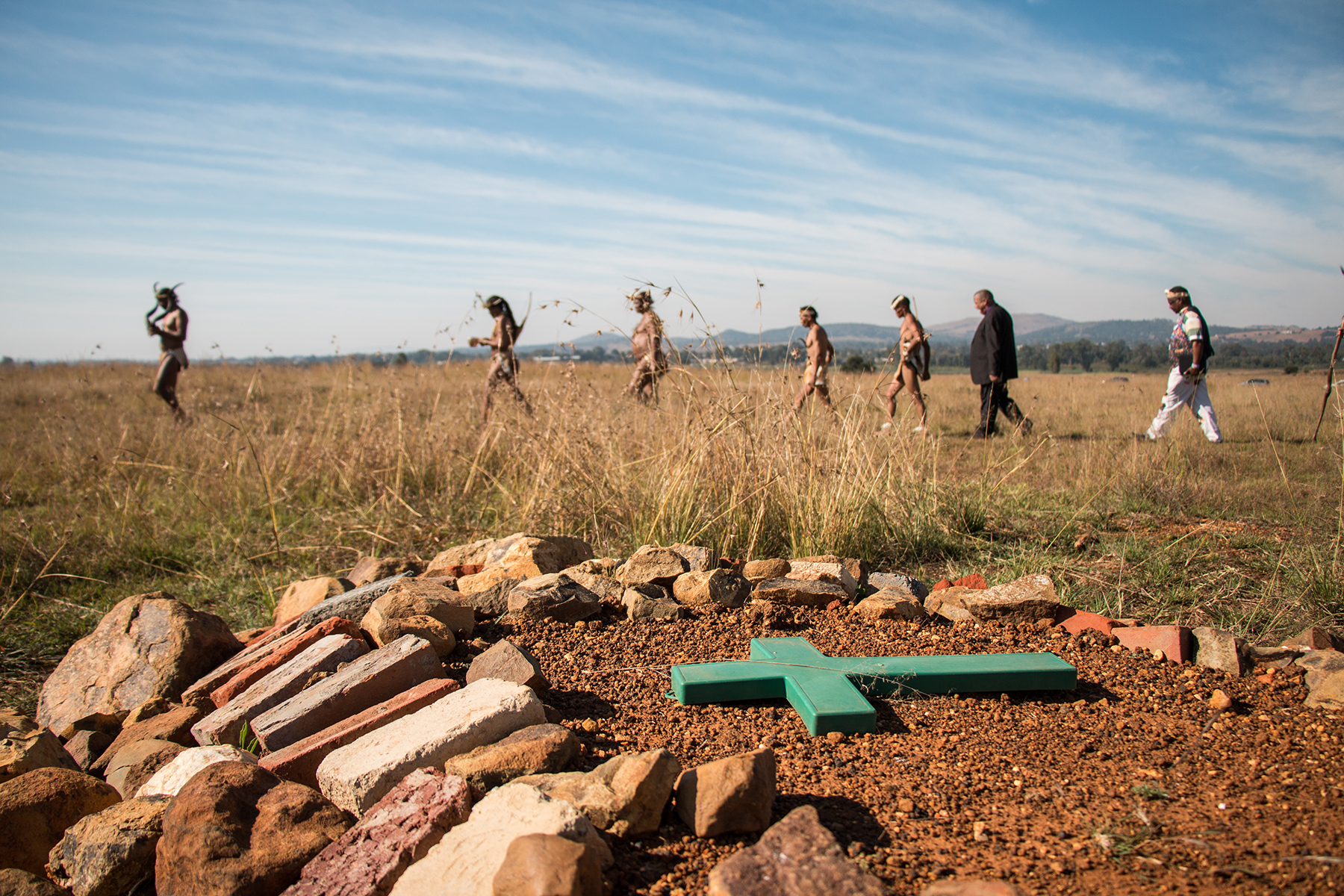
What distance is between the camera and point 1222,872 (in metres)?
1.30

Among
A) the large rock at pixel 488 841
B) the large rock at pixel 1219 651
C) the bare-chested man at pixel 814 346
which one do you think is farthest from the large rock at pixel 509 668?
the bare-chested man at pixel 814 346

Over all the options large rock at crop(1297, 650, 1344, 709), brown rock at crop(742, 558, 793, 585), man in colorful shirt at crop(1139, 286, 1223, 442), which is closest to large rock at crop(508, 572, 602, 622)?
brown rock at crop(742, 558, 793, 585)

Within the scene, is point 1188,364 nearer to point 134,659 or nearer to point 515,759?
point 515,759

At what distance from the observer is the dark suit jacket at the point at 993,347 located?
830 centimetres

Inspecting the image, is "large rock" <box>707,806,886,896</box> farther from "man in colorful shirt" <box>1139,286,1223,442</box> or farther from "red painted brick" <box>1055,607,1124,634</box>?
"man in colorful shirt" <box>1139,286,1223,442</box>

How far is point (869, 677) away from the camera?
2145mm

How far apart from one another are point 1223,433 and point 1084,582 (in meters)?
6.70

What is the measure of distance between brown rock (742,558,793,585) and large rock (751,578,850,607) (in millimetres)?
170

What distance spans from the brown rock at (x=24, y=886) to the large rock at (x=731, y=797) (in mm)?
1321

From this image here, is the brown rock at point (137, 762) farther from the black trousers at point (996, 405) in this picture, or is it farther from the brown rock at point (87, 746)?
the black trousers at point (996, 405)

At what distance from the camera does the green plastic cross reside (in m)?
2.08

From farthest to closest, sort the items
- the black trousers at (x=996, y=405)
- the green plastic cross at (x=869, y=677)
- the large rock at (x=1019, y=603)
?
the black trousers at (x=996, y=405) → the large rock at (x=1019, y=603) → the green plastic cross at (x=869, y=677)

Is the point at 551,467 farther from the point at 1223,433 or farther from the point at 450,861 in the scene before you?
the point at 1223,433

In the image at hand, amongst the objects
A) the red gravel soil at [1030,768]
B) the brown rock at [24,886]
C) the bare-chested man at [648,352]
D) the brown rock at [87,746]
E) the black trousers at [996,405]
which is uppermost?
the bare-chested man at [648,352]
